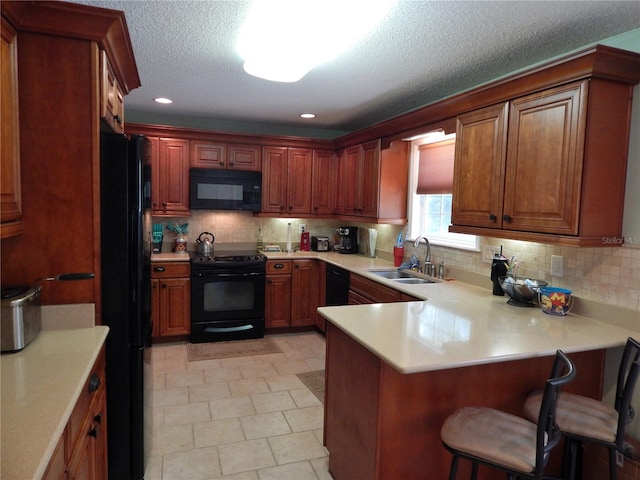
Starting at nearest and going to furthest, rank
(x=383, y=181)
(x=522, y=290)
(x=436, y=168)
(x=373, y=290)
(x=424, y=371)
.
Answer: (x=424, y=371)
(x=522, y=290)
(x=373, y=290)
(x=436, y=168)
(x=383, y=181)

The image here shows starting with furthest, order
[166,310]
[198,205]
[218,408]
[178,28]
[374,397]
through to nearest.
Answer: [198,205]
[166,310]
[218,408]
[178,28]
[374,397]

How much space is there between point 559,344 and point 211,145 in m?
3.80

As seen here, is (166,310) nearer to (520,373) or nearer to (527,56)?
(520,373)

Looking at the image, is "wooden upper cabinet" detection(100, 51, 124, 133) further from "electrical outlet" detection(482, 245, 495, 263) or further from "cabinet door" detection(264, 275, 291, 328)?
"electrical outlet" detection(482, 245, 495, 263)

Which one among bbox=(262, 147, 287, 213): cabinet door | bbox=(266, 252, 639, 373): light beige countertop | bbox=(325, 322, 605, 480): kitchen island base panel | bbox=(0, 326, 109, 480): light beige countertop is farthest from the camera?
bbox=(262, 147, 287, 213): cabinet door

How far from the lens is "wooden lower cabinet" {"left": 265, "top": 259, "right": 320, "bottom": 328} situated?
4.56 meters

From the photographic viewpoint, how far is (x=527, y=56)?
259 cm

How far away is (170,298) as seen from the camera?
4164 mm

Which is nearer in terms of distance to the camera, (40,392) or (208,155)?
(40,392)

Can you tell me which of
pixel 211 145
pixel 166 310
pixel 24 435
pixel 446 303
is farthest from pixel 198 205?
pixel 24 435

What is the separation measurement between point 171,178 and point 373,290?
8.14ft

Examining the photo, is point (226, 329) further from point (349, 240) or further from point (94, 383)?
point (94, 383)

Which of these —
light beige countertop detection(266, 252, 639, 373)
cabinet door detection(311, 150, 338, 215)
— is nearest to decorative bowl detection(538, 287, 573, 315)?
light beige countertop detection(266, 252, 639, 373)

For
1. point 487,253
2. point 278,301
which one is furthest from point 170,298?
point 487,253
